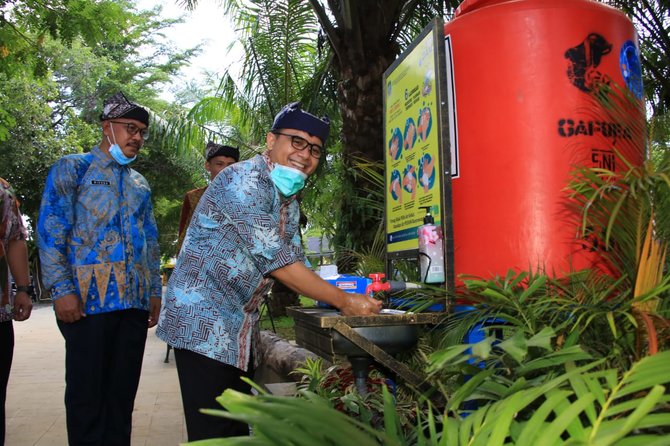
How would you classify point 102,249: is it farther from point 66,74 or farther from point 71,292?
point 66,74

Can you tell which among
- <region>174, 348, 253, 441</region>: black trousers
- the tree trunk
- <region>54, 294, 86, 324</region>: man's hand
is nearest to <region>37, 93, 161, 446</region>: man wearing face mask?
<region>54, 294, 86, 324</region>: man's hand

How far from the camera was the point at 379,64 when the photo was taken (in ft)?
22.7

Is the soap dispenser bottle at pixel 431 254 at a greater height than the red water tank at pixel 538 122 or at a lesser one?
lesser

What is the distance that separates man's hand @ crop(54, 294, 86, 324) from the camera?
12.8 ft

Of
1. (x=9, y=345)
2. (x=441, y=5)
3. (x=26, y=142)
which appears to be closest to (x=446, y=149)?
(x=9, y=345)

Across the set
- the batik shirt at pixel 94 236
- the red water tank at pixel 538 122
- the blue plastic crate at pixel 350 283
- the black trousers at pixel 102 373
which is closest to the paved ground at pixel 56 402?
the black trousers at pixel 102 373

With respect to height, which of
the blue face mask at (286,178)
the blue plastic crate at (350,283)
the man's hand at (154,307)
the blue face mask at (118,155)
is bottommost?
the man's hand at (154,307)

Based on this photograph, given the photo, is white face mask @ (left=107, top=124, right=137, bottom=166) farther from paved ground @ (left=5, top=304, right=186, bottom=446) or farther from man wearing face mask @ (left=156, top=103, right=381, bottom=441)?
paved ground @ (left=5, top=304, right=186, bottom=446)

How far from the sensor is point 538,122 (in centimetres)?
317

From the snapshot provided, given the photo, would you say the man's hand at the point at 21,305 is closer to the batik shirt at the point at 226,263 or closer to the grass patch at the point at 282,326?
the batik shirt at the point at 226,263

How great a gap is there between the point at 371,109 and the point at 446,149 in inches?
156

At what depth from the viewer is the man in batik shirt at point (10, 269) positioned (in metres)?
4.33

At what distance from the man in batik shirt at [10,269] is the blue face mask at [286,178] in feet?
7.46

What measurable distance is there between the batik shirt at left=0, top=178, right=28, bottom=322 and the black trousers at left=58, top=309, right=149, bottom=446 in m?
0.63
